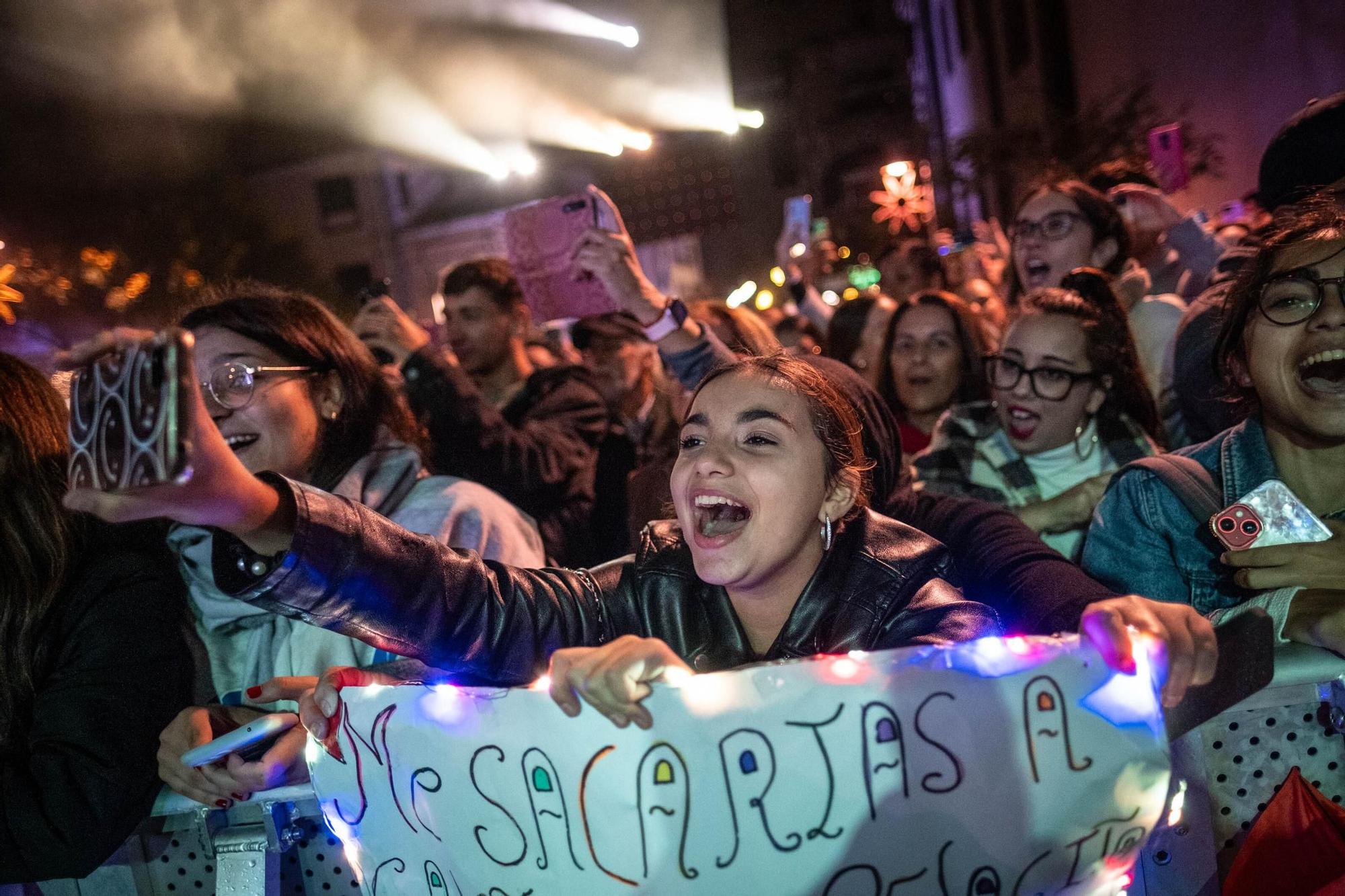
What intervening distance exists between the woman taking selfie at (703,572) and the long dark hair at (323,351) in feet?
2.59

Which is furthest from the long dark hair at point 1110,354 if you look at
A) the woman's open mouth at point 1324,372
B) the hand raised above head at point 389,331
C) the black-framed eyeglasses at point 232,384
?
the black-framed eyeglasses at point 232,384

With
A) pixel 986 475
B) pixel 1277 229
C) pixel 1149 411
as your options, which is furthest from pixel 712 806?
pixel 1149 411

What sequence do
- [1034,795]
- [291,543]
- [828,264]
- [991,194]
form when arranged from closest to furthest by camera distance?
[1034,795]
[291,543]
[828,264]
[991,194]

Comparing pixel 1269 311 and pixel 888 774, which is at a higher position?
pixel 1269 311

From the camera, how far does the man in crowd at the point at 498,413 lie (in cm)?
370

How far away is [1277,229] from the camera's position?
2.33 meters

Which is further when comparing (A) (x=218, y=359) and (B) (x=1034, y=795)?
(A) (x=218, y=359)

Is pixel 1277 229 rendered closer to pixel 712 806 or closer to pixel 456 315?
pixel 712 806

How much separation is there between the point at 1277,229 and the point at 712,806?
1895 millimetres

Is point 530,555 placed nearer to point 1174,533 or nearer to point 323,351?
point 323,351

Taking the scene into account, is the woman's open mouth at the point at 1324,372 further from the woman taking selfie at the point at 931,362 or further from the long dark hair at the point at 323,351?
the long dark hair at the point at 323,351

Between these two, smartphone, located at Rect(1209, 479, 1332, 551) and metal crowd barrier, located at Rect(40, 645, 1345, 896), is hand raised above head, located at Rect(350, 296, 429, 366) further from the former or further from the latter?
smartphone, located at Rect(1209, 479, 1332, 551)

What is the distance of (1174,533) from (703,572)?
1.04 meters

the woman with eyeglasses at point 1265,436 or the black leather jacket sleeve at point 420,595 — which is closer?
the black leather jacket sleeve at point 420,595
